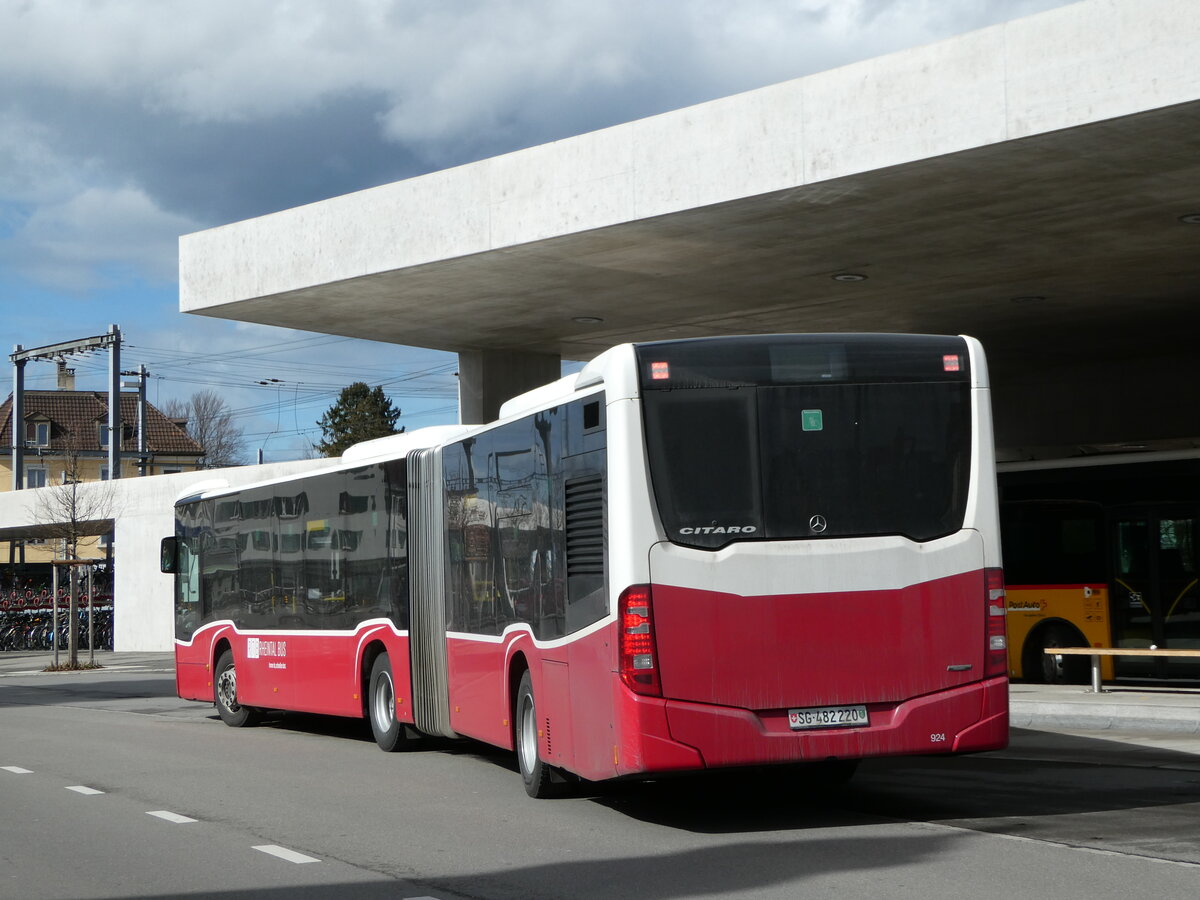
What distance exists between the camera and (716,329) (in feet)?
84.1

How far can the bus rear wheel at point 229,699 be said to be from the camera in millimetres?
19016

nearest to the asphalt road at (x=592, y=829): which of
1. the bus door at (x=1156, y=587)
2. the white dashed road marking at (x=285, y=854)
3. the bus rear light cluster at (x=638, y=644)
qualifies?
the white dashed road marking at (x=285, y=854)

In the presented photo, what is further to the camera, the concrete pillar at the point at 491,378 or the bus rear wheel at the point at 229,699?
the concrete pillar at the point at 491,378

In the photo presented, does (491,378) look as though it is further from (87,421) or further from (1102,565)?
(87,421)

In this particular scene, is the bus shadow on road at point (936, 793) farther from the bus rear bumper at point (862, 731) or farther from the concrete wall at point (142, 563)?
the concrete wall at point (142, 563)

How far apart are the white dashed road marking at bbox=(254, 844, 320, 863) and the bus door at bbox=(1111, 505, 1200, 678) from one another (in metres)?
13.1

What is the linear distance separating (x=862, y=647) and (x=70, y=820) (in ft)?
18.5

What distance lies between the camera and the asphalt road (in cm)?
787

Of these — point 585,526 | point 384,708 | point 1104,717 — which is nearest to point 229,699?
point 384,708

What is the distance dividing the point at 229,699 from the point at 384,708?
4422mm

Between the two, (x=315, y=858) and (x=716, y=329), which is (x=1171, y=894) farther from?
(x=716, y=329)

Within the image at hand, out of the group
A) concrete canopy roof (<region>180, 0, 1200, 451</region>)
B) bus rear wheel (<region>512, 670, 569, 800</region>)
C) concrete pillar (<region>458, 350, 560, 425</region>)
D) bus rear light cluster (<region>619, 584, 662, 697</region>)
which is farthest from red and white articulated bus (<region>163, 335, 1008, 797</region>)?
concrete pillar (<region>458, 350, 560, 425</region>)

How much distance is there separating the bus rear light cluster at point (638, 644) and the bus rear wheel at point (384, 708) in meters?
6.46

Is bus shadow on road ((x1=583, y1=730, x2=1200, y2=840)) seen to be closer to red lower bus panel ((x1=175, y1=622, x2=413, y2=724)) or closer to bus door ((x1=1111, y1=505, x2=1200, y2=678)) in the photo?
red lower bus panel ((x1=175, y1=622, x2=413, y2=724))
